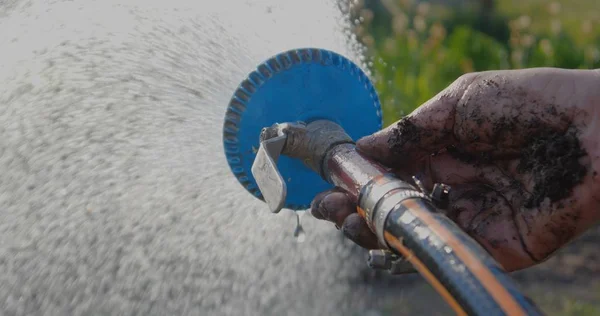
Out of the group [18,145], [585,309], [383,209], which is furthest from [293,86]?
[585,309]

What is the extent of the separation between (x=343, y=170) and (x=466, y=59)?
83.9 inches

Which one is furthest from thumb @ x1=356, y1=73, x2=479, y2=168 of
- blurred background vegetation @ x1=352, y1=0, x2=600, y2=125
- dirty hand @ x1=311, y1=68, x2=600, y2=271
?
blurred background vegetation @ x1=352, y1=0, x2=600, y2=125

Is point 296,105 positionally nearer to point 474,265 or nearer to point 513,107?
point 513,107

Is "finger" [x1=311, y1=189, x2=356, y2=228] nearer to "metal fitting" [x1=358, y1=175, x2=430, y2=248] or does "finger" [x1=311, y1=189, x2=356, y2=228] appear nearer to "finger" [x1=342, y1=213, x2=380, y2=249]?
"finger" [x1=342, y1=213, x2=380, y2=249]

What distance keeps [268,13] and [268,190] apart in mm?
946

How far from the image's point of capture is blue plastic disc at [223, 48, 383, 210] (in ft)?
5.56

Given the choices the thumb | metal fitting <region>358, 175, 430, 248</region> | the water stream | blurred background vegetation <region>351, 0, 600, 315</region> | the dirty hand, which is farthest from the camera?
blurred background vegetation <region>351, 0, 600, 315</region>

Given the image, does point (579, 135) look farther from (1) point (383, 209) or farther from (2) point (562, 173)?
(1) point (383, 209)

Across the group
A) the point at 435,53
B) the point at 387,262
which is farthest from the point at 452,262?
the point at 435,53

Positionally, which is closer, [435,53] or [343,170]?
[343,170]

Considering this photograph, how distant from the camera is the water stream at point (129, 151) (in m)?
2.15

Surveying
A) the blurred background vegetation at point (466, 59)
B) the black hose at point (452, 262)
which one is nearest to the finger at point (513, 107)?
the black hose at point (452, 262)

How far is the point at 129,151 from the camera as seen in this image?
220cm

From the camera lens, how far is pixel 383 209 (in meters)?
1.31
